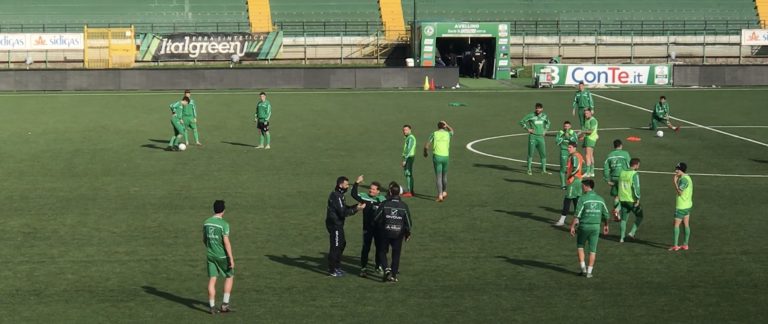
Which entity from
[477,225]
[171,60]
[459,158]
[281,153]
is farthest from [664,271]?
[171,60]

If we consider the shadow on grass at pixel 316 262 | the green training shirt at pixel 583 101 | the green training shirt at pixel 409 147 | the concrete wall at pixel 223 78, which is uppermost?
the concrete wall at pixel 223 78

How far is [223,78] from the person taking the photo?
195 feet

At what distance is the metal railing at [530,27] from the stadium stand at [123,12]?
1.96 feet

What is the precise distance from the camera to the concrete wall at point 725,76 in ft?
205

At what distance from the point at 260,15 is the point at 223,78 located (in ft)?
59.7

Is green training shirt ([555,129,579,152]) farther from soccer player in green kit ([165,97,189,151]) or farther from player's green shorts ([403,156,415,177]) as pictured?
soccer player in green kit ([165,97,189,151])

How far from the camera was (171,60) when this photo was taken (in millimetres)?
69500

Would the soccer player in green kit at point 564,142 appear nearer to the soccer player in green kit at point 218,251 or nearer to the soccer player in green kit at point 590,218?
the soccer player in green kit at point 590,218

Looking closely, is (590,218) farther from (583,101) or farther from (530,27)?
(530,27)

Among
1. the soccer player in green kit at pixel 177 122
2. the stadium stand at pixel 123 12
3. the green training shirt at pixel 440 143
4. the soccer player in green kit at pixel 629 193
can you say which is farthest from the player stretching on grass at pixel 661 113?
the stadium stand at pixel 123 12

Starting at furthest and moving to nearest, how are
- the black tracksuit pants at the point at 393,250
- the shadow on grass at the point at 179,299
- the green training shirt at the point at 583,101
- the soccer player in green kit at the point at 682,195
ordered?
the green training shirt at the point at 583,101
the soccer player in green kit at the point at 682,195
the black tracksuit pants at the point at 393,250
the shadow on grass at the point at 179,299

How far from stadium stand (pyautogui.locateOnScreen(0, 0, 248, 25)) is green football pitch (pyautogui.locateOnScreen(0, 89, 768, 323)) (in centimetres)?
3124

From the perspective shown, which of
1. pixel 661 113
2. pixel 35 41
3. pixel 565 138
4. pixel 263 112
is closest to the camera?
pixel 565 138

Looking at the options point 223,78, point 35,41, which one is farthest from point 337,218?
point 35,41
